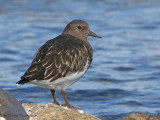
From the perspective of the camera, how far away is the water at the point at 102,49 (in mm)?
6719

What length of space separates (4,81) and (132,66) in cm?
249

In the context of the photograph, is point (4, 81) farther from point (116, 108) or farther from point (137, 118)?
point (137, 118)

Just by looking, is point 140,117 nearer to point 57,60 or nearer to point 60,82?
point 60,82

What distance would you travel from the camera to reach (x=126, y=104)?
654 centimetres

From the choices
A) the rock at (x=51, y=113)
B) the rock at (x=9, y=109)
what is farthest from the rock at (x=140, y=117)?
the rock at (x=9, y=109)

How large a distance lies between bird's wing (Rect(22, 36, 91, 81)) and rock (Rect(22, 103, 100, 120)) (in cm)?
32

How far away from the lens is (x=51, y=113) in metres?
4.67

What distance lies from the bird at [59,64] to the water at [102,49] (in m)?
1.07

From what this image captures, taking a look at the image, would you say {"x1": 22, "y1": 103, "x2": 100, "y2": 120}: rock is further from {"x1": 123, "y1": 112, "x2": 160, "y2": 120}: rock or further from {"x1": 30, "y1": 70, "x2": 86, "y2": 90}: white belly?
{"x1": 123, "y1": 112, "x2": 160, "y2": 120}: rock

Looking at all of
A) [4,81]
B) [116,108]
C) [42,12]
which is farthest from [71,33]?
[42,12]

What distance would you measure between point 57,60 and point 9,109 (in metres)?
1.20

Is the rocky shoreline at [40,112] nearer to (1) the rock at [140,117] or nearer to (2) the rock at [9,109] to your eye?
(2) the rock at [9,109]

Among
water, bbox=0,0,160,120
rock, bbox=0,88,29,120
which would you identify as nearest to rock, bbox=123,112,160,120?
water, bbox=0,0,160,120

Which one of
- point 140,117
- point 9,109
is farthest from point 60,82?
point 140,117
